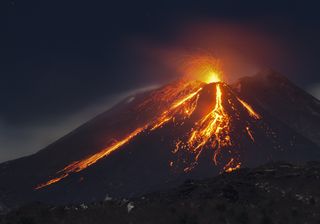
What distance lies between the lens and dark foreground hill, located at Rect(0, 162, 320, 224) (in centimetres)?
7338

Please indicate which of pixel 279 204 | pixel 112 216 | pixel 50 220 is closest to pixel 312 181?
pixel 279 204

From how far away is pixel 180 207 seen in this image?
78.6m

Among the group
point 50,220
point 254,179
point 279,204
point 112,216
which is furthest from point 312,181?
point 50,220

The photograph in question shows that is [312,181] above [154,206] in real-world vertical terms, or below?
below

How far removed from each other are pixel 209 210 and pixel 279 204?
8.97 metres

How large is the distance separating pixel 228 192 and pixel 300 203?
34.7 feet

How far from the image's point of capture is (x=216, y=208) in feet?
252

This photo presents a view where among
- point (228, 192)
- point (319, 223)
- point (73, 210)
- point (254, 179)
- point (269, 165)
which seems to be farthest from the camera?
point (269, 165)

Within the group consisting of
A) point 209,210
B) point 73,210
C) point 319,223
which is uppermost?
point 73,210

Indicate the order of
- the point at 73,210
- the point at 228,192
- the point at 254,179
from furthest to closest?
the point at 254,179 → the point at 228,192 → the point at 73,210

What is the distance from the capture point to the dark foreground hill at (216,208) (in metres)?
73.4

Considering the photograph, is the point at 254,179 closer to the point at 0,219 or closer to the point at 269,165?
the point at 269,165

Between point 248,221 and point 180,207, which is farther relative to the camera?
point 180,207

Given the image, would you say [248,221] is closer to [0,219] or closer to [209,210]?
[209,210]
